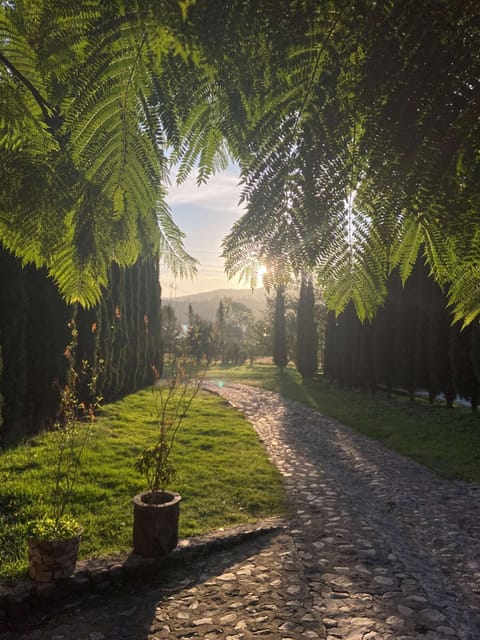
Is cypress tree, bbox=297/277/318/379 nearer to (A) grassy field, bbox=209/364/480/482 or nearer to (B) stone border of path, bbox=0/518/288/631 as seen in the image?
(A) grassy field, bbox=209/364/480/482

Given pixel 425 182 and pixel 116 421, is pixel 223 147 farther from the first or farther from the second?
pixel 116 421

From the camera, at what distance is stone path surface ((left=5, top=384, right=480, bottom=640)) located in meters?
2.89

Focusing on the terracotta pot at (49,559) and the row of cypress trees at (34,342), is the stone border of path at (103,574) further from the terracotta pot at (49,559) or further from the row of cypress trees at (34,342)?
the row of cypress trees at (34,342)

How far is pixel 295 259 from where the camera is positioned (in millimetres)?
1171

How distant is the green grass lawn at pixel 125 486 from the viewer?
418cm

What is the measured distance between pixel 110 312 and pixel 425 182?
1153 centimetres

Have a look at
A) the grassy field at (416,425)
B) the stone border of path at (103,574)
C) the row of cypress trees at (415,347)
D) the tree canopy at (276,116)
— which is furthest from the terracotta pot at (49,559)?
the row of cypress trees at (415,347)

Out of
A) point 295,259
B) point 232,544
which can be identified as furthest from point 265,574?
point 295,259

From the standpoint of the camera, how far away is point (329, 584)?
3.38m

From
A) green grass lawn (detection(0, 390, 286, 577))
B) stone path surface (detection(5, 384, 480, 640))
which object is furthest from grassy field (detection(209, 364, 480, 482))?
green grass lawn (detection(0, 390, 286, 577))

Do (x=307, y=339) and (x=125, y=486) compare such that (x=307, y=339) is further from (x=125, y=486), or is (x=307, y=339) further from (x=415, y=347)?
(x=125, y=486)

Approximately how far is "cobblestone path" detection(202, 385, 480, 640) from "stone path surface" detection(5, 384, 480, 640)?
0.04ft

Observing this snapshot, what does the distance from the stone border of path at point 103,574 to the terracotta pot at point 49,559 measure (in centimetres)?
5

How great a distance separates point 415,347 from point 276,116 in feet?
44.3
